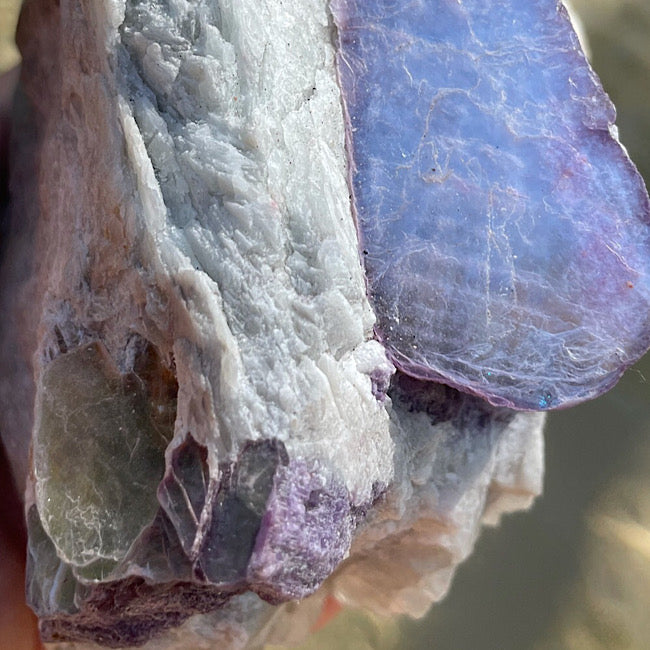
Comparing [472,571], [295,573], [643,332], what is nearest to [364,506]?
[295,573]

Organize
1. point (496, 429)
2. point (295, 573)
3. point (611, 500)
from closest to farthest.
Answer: point (295, 573) < point (496, 429) < point (611, 500)

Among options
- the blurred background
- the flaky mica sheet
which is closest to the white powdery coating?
the flaky mica sheet

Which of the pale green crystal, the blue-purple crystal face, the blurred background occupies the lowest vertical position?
the blurred background

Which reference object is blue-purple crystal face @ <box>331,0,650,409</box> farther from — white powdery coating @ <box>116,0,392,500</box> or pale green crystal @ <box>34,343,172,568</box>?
pale green crystal @ <box>34,343,172,568</box>

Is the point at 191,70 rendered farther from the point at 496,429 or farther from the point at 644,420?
the point at 644,420

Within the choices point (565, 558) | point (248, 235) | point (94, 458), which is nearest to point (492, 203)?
point (248, 235)

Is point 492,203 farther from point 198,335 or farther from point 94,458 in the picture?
point 94,458

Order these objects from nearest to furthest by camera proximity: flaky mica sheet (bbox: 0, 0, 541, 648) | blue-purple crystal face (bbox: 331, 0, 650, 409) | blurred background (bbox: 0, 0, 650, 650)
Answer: flaky mica sheet (bbox: 0, 0, 541, 648) < blue-purple crystal face (bbox: 331, 0, 650, 409) < blurred background (bbox: 0, 0, 650, 650)
